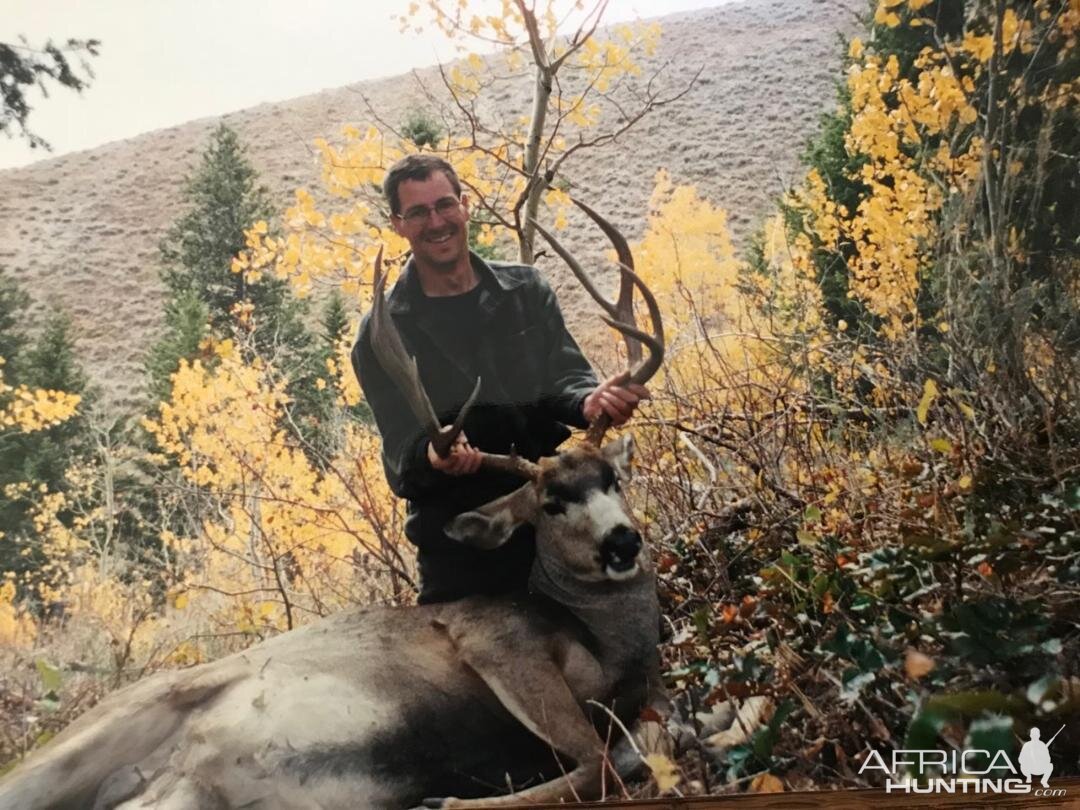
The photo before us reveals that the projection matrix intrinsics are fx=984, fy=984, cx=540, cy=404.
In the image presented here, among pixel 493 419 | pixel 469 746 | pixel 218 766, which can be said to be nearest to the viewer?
pixel 218 766

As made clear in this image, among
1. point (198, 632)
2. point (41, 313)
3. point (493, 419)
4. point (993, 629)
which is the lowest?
point (993, 629)

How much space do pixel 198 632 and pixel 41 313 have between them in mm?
762

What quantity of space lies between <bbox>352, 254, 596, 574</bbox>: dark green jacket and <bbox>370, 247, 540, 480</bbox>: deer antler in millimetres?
17

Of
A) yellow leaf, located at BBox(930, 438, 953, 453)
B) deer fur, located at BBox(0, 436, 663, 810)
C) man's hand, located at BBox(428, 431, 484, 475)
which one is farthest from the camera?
yellow leaf, located at BBox(930, 438, 953, 453)

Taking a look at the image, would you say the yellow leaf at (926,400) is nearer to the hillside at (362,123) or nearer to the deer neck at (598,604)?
the hillside at (362,123)

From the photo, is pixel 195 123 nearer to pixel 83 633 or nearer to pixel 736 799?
pixel 83 633

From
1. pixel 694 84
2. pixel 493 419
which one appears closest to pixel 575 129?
pixel 694 84

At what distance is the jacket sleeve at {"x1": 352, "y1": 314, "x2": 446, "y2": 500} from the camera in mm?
2033

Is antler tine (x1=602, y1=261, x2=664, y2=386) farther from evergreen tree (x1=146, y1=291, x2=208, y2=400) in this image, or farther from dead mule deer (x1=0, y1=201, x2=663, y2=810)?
evergreen tree (x1=146, y1=291, x2=208, y2=400)

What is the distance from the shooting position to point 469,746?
1.93 meters

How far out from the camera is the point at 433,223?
213 cm

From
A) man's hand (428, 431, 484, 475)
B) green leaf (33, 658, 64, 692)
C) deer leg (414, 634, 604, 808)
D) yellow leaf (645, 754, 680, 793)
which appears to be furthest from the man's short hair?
yellow leaf (645, 754, 680, 793)

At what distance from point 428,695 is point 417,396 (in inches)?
23.4

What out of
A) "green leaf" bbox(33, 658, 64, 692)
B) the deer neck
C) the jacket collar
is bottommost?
the deer neck
